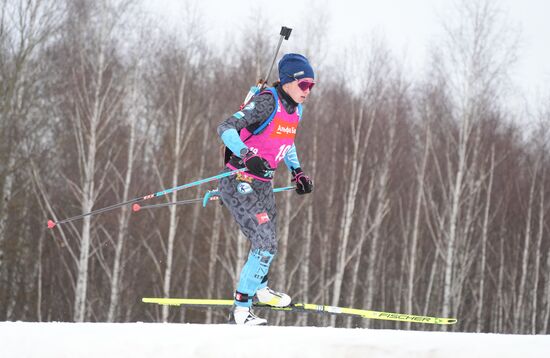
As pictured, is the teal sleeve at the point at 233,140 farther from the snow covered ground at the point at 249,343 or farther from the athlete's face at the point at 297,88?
the snow covered ground at the point at 249,343

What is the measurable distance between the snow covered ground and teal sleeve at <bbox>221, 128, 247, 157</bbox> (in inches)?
68.6

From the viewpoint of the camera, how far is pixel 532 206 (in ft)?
85.8

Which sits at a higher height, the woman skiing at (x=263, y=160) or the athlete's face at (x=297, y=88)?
the athlete's face at (x=297, y=88)

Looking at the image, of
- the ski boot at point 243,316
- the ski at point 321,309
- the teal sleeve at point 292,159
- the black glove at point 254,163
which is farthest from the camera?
the teal sleeve at point 292,159

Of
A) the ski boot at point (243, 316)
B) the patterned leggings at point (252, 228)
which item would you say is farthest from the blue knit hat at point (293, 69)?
the ski boot at point (243, 316)

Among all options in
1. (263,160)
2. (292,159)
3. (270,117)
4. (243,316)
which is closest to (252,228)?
(263,160)

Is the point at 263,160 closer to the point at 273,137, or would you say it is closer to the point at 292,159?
the point at 273,137

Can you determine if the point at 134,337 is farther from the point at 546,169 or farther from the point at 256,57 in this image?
the point at 546,169

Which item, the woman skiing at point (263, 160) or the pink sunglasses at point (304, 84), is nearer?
the woman skiing at point (263, 160)

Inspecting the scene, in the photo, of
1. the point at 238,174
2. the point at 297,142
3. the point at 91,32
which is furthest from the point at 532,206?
the point at 238,174

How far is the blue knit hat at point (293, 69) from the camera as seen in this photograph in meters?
5.09

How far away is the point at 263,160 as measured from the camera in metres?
4.71

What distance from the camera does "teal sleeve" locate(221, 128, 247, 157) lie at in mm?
4645

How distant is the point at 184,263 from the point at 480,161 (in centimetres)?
1109
